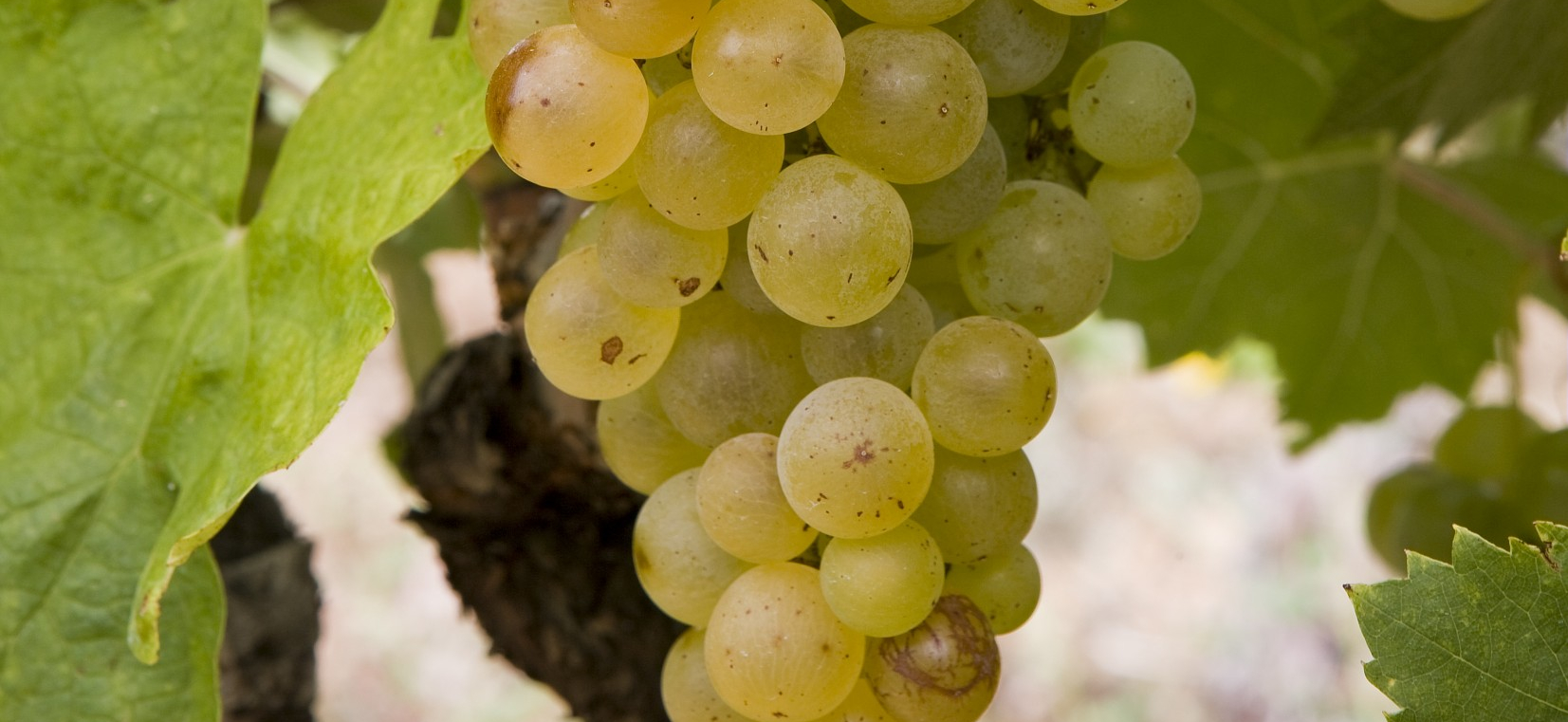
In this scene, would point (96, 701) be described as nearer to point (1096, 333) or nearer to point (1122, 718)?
point (1122, 718)

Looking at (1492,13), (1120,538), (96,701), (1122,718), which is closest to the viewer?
(96,701)

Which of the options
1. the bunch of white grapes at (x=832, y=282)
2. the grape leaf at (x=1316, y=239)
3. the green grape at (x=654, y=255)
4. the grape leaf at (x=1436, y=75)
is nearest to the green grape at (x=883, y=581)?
the bunch of white grapes at (x=832, y=282)

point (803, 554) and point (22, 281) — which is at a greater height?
point (803, 554)

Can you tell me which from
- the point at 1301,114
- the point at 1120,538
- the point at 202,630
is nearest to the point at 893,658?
the point at 202,630

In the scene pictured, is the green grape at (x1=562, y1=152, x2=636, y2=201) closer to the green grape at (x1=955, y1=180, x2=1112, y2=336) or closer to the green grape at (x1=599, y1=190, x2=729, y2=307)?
the green grape at (x1=599, y1=190, x2=729, y2=307)

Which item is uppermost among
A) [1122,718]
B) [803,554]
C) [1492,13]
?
[1492,13]

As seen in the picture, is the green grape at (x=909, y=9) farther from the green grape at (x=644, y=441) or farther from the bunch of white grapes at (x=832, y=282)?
the green grape at (x=644, y=441)

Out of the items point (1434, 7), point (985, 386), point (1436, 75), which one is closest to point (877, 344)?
point (985, 386)
